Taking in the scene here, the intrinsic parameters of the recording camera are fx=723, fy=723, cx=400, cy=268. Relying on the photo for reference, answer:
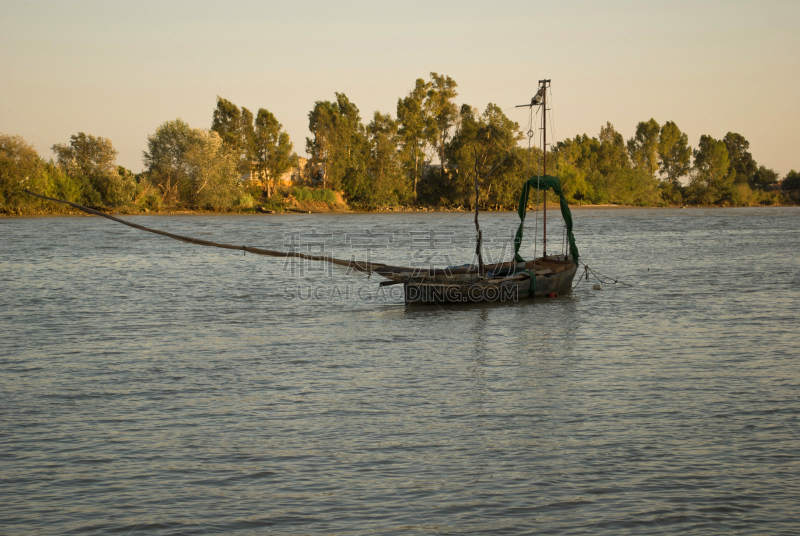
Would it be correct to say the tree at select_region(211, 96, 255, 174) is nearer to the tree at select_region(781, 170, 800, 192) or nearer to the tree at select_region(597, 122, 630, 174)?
the tree at select_region(597, 122, 630, 174)

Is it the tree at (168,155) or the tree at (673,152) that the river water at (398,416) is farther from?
the tree at (673,152)

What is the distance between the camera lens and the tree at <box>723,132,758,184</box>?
621ft

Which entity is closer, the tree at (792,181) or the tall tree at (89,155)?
the tall tree at (89,155)

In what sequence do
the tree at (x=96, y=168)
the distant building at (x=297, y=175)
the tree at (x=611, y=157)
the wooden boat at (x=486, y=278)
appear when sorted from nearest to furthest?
1. the wooden boat at (x=486, y=278)
2. the tree at (x=96, y=168)
3. the distant building at (x=297, y=175)
4. the tree at (x=611, y=157)

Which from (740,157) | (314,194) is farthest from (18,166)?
(740,157)

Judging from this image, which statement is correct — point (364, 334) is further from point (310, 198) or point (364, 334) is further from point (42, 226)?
point (310, 198)

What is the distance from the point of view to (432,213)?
128125 mm

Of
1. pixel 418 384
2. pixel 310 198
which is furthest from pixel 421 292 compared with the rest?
pixel 310 198

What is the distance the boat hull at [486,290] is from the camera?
77.7ft

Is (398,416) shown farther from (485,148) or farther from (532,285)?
(485,148)

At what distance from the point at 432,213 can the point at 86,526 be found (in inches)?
4762

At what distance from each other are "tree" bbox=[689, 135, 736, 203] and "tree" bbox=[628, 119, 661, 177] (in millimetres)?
11049

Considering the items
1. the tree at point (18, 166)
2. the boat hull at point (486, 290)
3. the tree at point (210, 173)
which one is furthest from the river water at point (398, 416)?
A: the tree at point (210, 173)

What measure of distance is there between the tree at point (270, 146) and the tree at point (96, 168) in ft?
66.4
